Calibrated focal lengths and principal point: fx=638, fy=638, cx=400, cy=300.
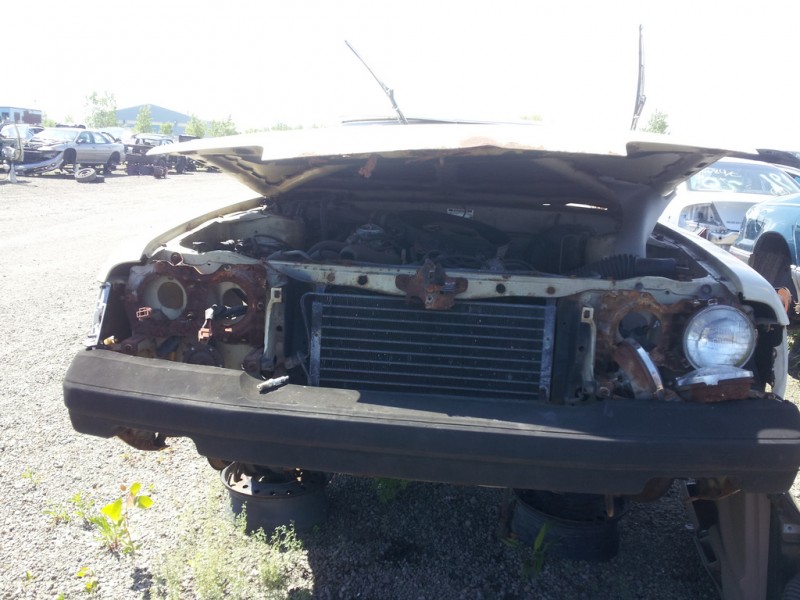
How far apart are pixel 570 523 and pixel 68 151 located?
73.5ft

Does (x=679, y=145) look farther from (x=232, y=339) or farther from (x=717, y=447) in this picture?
(x=232, y=339)

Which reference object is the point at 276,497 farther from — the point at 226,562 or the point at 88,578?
the point at 88,578

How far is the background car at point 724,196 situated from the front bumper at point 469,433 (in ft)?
17.6

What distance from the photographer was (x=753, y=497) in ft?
7.93

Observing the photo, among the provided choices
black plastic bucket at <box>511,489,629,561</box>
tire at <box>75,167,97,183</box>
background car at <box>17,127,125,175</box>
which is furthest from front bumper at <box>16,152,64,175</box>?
black plastic bucket at <box>511,489,629,561</box>

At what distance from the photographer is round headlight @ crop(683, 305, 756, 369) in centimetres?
231

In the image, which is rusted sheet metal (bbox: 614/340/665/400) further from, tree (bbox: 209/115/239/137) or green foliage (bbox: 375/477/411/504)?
tree (bbox: 209/115/239/137)

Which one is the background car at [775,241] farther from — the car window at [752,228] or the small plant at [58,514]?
the small plant at [58,514]

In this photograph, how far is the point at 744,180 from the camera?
8164 millimetres

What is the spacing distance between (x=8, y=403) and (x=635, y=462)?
3664 millimetres

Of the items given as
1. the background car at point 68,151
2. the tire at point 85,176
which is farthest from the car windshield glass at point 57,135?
the tire at point 85,176

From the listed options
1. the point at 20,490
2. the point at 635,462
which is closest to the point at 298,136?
the point at 635,462

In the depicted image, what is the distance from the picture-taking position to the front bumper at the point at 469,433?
200cm

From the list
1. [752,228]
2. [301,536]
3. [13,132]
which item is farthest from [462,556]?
[13,132]
